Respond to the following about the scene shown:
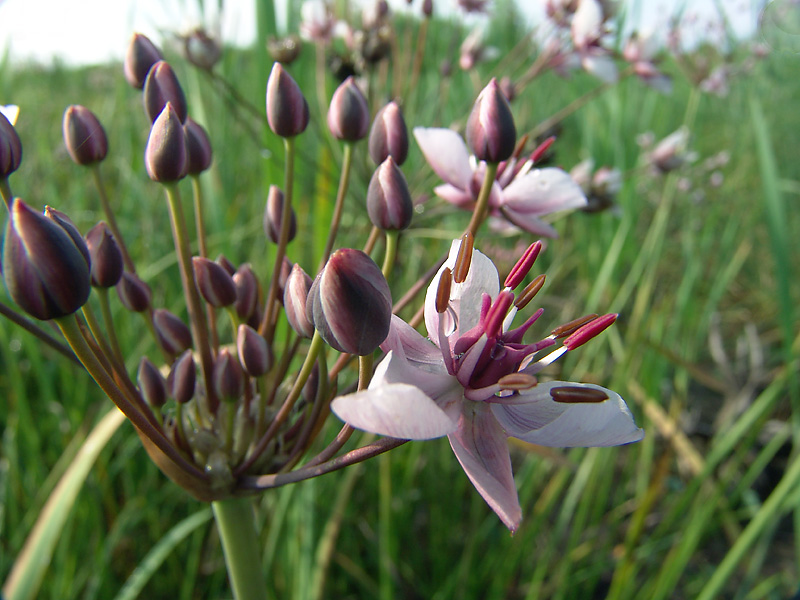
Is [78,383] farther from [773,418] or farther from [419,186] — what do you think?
[773,418]

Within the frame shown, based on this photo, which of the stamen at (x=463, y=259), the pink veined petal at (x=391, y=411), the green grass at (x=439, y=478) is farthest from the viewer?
the green grass at (x=439, y=478)

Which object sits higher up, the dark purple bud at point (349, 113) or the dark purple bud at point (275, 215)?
the dark purple bud at point (349, 113)

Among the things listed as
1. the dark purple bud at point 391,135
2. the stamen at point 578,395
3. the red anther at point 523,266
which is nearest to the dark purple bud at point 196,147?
the dark purple bud at point 391,135

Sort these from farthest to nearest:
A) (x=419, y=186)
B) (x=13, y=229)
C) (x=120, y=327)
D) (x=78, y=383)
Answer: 1. (x=120, y=327)
2. (x=78, y=383)
3. (x=419, y=186)
4. (x=13, y=229)

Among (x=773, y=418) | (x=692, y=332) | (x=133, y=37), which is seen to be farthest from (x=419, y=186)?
(x=773, y=418)

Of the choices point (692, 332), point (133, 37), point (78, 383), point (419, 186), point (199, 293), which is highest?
point (133, 37)

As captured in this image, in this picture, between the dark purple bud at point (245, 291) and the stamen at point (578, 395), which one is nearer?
the stamen at point (578, 395)

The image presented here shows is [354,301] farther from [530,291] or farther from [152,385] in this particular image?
[152,385]

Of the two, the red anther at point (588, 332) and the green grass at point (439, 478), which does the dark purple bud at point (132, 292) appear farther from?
the red anther at point (588, 332)
